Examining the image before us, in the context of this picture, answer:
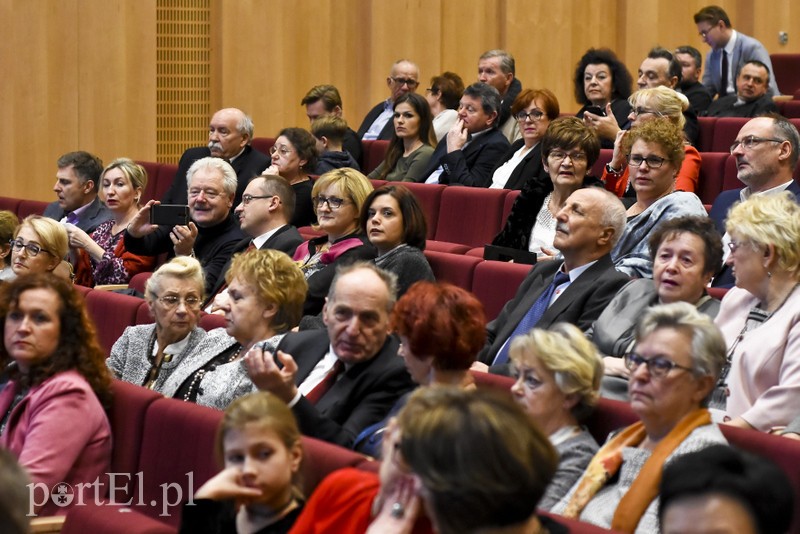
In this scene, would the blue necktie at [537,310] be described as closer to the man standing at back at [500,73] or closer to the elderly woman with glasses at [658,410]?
the elderly woman with glasses at [658,410]

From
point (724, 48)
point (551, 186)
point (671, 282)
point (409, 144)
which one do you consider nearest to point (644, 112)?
point (551, 186)

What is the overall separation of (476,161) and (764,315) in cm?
282

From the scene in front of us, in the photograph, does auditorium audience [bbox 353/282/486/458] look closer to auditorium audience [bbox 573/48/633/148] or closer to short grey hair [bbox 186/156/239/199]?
short grey hair [bbox 186/156/239/199]

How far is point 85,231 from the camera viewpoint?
4.94m

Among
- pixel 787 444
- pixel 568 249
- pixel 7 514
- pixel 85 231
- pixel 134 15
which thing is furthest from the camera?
pixel 134 15

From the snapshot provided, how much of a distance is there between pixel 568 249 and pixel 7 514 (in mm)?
2101

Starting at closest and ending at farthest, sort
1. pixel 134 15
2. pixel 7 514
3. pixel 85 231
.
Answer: pixel 7 514
pixel 85 231
pixel 134 15

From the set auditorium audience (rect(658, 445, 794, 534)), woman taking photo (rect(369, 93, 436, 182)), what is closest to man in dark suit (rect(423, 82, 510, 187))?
woman taking photo (rect(369, 93, 436, 182))

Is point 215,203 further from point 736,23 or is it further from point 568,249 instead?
point 736,23

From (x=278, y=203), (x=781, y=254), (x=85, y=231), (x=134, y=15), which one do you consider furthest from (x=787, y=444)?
(x=134, y=15)

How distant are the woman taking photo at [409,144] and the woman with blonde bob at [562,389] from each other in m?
3.43

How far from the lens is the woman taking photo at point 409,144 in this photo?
18.5ft

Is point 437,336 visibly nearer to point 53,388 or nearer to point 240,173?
point 53,388

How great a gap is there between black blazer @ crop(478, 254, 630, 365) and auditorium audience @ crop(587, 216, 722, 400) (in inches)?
4.4
